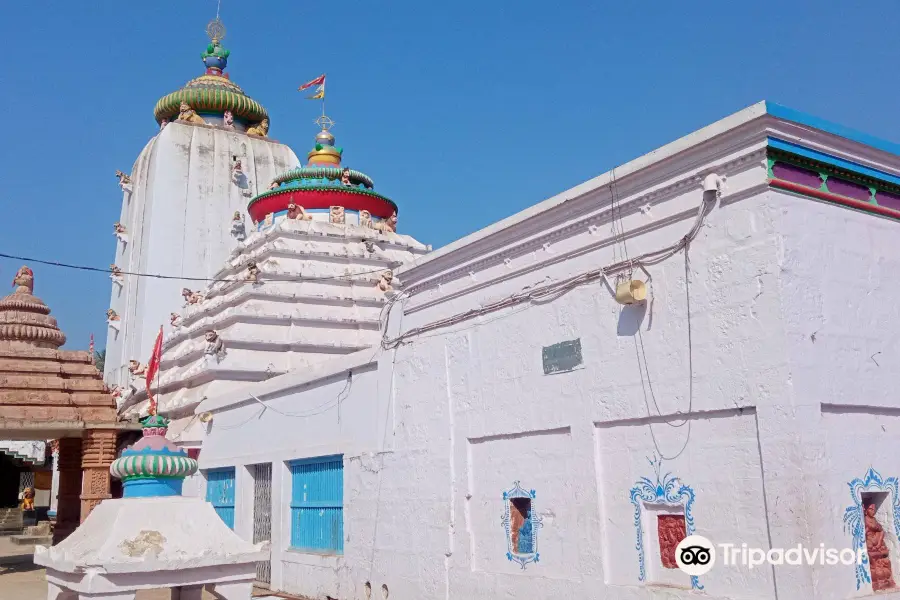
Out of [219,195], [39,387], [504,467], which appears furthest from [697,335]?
[219,195]

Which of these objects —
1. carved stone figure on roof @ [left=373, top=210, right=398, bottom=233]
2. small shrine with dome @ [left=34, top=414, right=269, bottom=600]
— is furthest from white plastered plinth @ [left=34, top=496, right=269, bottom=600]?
carved stone figure on roof @ [left=373, top=210, right=398, bottom=233]

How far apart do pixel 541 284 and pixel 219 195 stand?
2390 cm

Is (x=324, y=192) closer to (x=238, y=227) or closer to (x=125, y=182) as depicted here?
(x=238, y=227)

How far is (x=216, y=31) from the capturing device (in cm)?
3678

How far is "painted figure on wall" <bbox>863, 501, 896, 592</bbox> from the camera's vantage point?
22.0ft

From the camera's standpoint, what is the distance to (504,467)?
30.1 ft

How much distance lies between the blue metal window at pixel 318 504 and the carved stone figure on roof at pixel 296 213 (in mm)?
8255

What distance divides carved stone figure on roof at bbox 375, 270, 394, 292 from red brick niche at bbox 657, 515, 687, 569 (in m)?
12.5

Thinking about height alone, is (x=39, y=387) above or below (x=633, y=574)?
above

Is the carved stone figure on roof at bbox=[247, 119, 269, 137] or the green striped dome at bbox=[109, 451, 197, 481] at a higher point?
the carved stone figure on roof at bbox=[247, 119, 269, 137]

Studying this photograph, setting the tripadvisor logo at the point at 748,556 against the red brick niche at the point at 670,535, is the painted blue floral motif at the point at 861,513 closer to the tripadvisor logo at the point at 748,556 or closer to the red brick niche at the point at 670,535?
the tripadvisor logo at the point at 748,556

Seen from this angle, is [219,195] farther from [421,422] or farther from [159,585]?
[159,585]

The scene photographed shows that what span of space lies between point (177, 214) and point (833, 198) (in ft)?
86.7

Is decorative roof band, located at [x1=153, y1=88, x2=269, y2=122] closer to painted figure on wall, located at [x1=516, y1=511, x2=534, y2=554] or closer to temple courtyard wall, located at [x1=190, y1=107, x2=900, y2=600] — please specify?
temple courtyard wall, located at [x1=190, y1=107, x2=900, y2=600]
